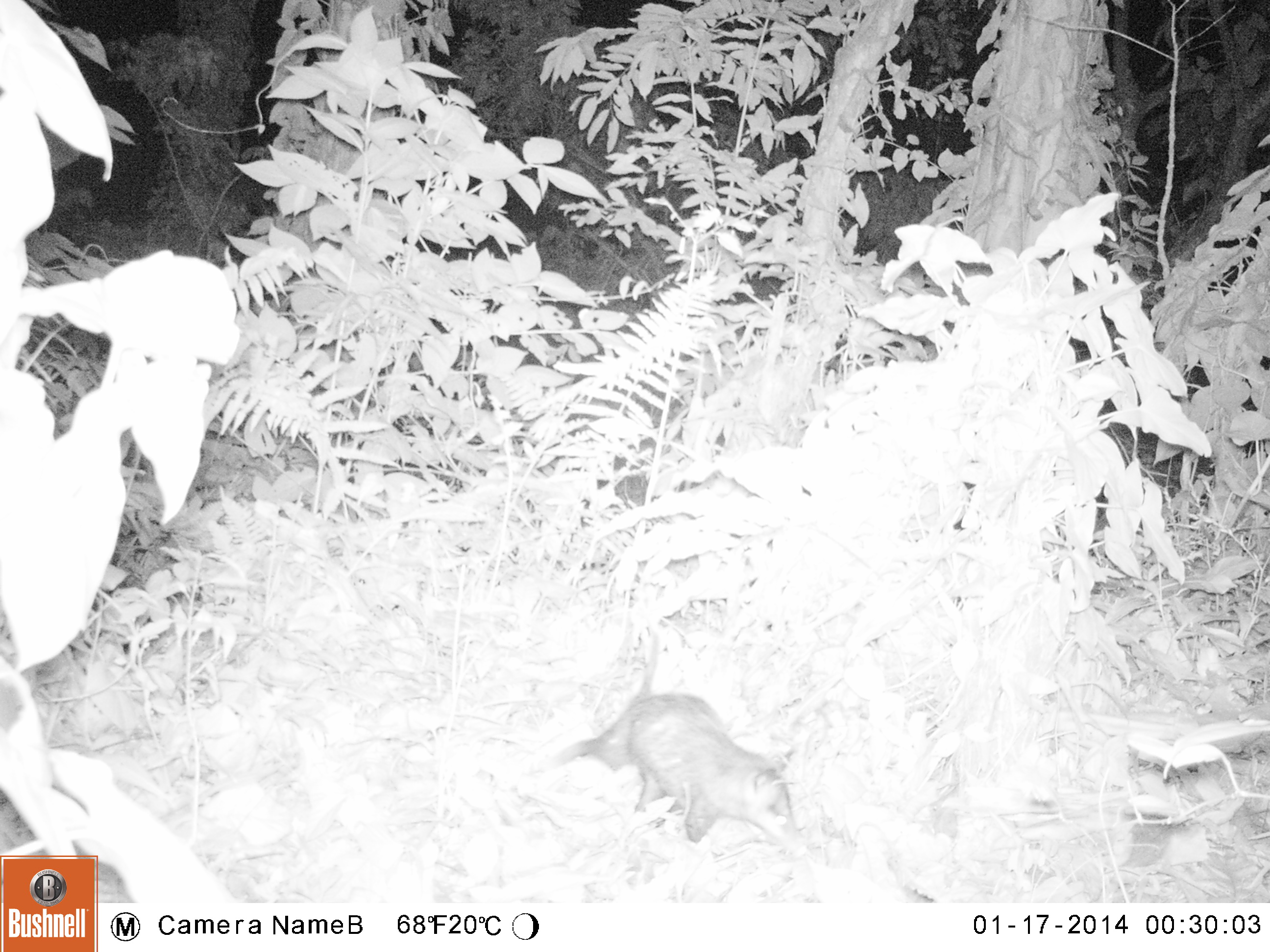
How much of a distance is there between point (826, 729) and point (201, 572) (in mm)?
1636

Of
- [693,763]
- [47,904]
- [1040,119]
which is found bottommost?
[693,763]

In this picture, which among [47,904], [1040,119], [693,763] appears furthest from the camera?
[1040,119]

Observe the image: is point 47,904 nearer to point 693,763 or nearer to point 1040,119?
point 693,763

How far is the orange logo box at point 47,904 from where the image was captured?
3.40 feet

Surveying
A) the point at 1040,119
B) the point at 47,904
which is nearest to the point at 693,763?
the point at 47,904

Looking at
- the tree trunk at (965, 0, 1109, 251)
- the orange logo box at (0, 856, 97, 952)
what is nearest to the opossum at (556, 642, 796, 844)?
the orange logo box at (0, 856, 97, 952)

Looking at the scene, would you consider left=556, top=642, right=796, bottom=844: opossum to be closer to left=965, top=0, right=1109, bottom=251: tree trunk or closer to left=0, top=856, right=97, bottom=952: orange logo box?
left=0, top=856, right=97, bottom=952: orange logo box

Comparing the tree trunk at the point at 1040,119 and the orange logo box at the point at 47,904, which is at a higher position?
the tree trunk at the point at 1040,119

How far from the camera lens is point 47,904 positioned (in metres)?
1.07

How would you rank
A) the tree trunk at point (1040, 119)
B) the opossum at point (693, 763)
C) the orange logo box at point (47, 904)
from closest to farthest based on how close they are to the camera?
1. the orange logo box at point (47, 904)
2. the opossum at point (693, 763)
3. the tree trunk at point (1040, 119)

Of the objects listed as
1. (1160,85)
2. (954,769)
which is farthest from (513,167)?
(1160,85)

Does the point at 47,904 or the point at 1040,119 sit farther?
the point at 1040,119

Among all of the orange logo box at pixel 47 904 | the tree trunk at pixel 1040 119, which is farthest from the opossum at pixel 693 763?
the tree trunk at pixel 1040 119

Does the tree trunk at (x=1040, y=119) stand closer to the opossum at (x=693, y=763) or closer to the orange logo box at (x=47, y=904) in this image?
the opossum at (x=693, y=763)
